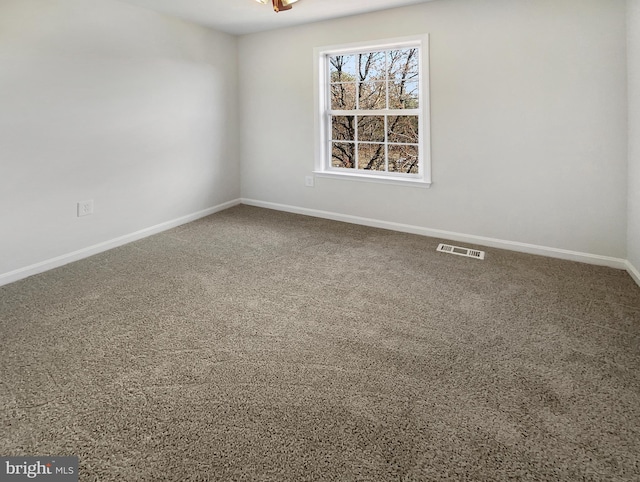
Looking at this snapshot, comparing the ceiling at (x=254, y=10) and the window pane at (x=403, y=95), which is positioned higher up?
the ceiling at (x=254, y=10)

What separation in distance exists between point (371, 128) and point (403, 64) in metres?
0.71

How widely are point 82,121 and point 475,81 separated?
11.2ft

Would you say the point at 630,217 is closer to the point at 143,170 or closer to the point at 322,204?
the point at 322,204

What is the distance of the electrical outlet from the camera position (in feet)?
11.3

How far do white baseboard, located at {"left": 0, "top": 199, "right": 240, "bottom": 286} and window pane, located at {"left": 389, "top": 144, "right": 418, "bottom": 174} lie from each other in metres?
2.26

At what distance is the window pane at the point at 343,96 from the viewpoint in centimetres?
443

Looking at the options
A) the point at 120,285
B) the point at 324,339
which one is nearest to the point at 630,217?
the point at 324,339

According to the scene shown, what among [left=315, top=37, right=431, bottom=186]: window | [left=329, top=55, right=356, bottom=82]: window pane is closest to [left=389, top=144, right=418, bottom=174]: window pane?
[left=315, top=37, right=431, bottom=186]: window

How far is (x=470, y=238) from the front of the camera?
380 cm

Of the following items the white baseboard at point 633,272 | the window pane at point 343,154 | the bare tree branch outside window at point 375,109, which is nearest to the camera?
the white baseboard at point 633,272

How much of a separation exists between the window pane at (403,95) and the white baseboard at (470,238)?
1229 mm

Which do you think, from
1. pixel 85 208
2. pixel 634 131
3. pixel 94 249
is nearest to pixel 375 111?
pixel 634 131

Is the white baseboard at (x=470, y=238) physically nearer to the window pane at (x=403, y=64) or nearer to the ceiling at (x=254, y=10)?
the window pane at (x=403, y=64)

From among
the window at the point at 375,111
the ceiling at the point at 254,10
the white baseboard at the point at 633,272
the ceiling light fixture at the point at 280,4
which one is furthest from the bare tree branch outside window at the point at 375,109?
the white baseboard at the point at 633,272
